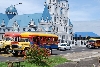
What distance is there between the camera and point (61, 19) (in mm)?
91375

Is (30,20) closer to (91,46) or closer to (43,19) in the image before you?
(43,19)

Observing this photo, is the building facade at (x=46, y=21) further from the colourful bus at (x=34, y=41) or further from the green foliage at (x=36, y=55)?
the green foliage at (x=36, y=55)

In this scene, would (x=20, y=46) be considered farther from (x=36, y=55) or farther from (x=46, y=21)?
(x=46, y=21)

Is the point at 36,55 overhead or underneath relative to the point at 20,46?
underneath

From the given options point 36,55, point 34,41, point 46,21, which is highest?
point 46,21

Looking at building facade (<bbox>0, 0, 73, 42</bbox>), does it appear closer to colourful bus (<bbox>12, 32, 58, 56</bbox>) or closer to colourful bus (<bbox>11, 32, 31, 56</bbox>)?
colourful bus (<bbox>12, 32, 58, 56</bbox>)

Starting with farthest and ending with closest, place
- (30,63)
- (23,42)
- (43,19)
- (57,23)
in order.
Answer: (57,23) < (43,19) < (23,42) < (30,63)

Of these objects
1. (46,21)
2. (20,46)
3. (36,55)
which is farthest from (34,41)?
(46,21)

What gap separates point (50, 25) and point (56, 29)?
13.2ft

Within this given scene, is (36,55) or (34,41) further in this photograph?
(34,41)

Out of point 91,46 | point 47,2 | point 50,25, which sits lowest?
point 91,46

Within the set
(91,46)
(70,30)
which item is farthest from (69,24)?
(91,46)

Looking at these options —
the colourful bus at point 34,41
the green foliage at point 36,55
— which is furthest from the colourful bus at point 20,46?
the green foliage at point 36,55

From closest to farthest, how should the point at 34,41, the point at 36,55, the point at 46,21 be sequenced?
the point at 36,55 → the point at 34,41 → the point at 46,21
